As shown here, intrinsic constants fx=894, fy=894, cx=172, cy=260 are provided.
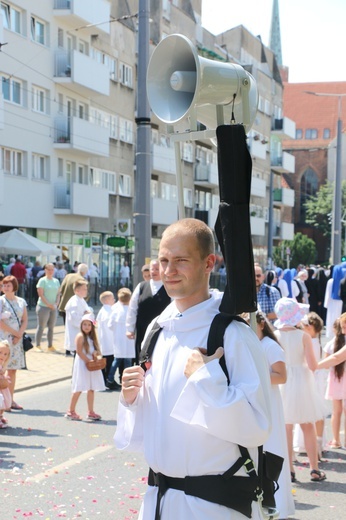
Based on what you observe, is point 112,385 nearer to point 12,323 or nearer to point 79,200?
point 12,323

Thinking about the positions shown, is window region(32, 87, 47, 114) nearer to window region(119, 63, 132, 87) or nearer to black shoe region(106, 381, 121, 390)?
window region(119, 63, 132, 87)

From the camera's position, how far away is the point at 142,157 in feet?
52.6

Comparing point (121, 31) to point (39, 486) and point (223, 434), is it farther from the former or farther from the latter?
point (223, 434)

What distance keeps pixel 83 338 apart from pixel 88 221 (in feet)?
105

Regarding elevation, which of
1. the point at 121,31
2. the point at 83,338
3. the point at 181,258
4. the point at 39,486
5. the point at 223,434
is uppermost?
the point at 121,31

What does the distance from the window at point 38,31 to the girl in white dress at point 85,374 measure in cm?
2820

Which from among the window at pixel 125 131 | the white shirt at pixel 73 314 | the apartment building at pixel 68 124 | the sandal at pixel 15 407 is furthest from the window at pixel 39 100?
the sandal at pixel 15 407

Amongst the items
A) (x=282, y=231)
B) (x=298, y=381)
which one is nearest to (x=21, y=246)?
(x=298, y=381)

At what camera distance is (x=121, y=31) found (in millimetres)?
46844

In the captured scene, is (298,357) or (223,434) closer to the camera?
(223,434)

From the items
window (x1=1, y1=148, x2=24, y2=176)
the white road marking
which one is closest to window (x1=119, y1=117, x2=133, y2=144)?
window (x1=1, y1=148, x2=24, y2=176)

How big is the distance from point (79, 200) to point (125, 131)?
806cm

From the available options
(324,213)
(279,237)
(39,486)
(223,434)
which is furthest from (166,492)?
(324,213)

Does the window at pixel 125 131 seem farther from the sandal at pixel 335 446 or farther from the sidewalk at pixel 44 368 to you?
the sandal at pixel 335 446
